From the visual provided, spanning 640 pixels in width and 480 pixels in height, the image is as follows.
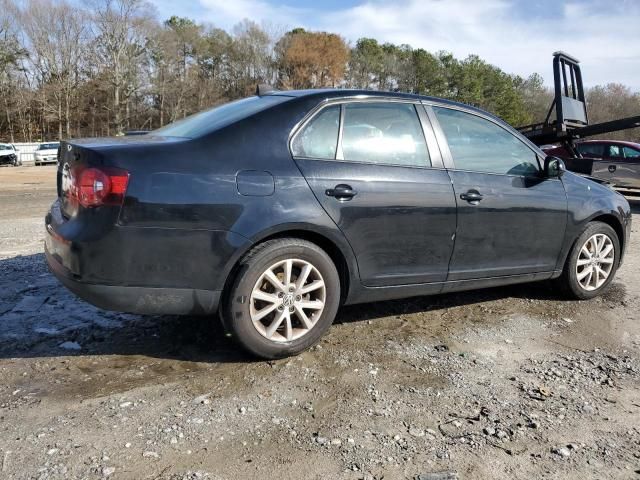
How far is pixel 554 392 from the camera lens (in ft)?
10.1

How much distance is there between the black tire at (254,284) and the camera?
3.17 m

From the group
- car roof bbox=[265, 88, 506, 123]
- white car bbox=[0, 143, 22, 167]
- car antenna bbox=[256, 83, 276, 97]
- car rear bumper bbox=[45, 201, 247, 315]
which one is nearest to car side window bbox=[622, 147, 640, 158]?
car roof bbox=[265, 88, 506, 123]

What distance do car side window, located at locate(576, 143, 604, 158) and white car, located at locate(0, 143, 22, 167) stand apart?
31147 mm

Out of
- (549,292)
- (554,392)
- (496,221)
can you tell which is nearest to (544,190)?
(496,221)

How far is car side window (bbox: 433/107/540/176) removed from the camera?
4023 mm

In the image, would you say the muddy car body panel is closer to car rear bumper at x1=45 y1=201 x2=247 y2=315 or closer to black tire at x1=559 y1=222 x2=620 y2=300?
car rear bumper at x1=45 y1=201 x2=247 y2=315

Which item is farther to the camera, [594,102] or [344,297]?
[594,102]

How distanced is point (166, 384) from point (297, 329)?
844 mm

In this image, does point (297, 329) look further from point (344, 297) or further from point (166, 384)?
point (166, 384)

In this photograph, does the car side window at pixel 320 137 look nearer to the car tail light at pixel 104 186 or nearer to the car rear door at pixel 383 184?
the car rear door at pixel 383 184

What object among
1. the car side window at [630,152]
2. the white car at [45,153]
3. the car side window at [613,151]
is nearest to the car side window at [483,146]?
the car side window at [630,152]

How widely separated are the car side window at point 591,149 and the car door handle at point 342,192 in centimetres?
1245

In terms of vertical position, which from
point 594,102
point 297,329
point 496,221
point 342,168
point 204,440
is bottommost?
point 204,440

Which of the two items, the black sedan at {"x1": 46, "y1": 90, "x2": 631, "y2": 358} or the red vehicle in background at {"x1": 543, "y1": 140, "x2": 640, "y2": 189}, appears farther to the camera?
the red vehicle in background at {"x1": 543, "y1": 140, "x2": 640, "y2": 189}
